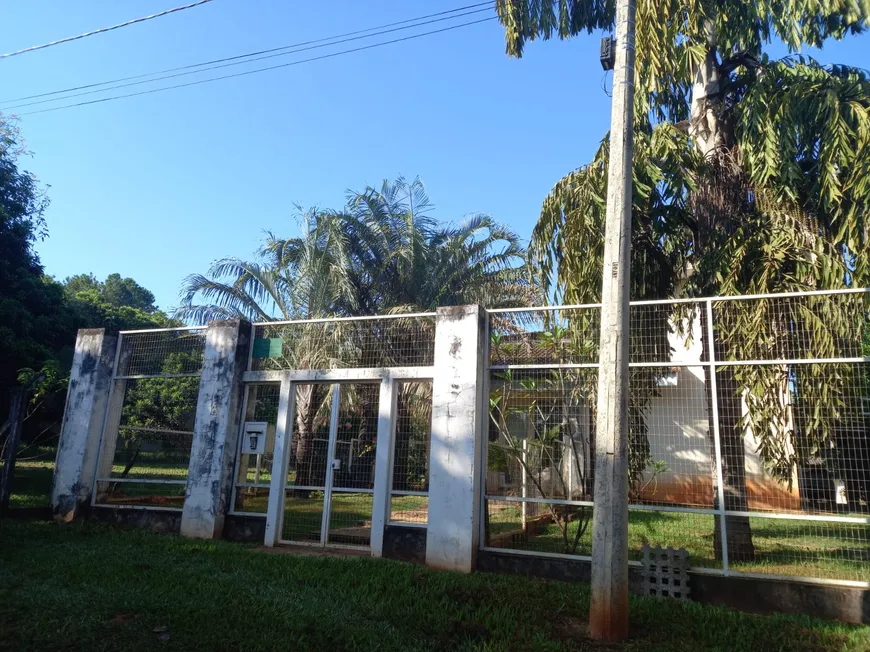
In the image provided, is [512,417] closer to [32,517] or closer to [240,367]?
[240,367]

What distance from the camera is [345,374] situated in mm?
8328

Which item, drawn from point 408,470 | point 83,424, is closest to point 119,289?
point 83,424

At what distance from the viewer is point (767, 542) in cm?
843

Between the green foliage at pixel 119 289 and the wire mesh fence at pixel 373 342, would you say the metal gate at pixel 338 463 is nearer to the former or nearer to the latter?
the wire mesh fence at pixel 373 342

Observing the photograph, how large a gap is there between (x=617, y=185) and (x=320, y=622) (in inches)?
167

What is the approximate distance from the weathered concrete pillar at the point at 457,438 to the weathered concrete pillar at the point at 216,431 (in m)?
2.98

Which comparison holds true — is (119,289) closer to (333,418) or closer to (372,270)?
(372,270)

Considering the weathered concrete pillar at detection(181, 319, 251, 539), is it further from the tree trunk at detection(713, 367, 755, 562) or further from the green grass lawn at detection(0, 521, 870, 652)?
the tree trunk at detection(713, 367, 755, 562)

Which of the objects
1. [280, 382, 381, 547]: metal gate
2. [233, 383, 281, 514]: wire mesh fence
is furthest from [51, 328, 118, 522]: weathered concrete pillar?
[280, 382, 381, 547]: metal gate

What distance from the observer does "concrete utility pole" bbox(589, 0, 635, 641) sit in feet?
15.7

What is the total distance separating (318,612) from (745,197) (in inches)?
303

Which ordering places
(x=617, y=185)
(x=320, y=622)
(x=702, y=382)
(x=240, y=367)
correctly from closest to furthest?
1. (x=320, y=622)
2. (x=617, y=185)
3. (x=702, y=382)
4. (x=240, y=367)

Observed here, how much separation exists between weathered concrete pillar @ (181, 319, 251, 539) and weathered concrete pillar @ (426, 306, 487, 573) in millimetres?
2980

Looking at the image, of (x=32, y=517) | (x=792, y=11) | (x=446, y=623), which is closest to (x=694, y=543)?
(x=446, y=623)
